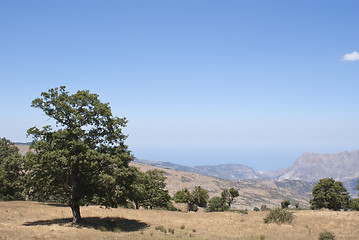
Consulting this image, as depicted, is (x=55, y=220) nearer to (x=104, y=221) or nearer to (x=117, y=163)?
(x=104, y=221)

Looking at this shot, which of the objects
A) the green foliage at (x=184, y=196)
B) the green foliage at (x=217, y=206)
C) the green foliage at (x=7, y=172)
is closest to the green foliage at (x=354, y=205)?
the green foliage at (x=217, y=206)

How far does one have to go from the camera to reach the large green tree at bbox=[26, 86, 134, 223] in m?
25.5

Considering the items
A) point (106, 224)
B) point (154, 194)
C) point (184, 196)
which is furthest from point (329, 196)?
point (106, 224)

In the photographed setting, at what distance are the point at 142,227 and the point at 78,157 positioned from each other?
463 inches

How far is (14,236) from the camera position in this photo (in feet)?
67.2

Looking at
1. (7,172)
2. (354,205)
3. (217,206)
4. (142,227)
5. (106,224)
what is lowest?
(217,206)

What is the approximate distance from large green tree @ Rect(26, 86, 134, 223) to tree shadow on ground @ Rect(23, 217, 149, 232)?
170 cm

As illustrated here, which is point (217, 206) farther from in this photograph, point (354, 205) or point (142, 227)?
point (142, 227)

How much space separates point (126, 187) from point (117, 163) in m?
3.18

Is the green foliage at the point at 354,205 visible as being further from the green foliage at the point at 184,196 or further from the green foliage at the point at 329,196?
the green foliage at the point at 184,196

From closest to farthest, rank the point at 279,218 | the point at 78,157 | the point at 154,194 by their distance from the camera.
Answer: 1. the point at 78,157
2. the point at 279,218
3. the point at 154,194

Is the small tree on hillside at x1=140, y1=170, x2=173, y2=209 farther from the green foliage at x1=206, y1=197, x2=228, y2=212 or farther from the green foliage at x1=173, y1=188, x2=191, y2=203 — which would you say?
the green foliage at x1=206, y1=197, x2=228, y2=212

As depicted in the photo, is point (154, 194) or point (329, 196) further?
point (329, 196)

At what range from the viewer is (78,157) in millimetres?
25391
